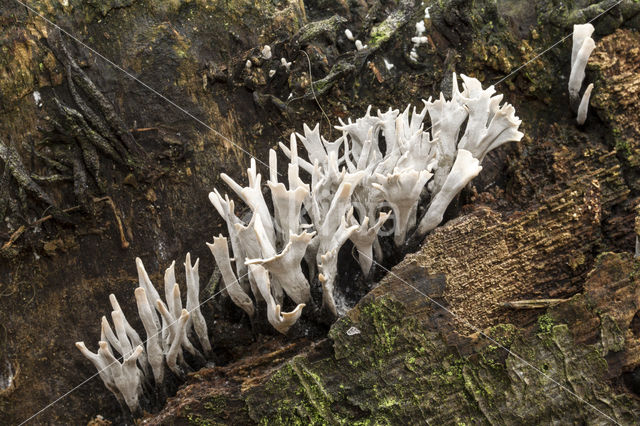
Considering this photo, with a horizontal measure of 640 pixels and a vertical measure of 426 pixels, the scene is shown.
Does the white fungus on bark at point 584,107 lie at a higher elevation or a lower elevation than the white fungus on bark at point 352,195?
lower

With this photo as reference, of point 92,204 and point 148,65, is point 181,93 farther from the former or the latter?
point 92,204

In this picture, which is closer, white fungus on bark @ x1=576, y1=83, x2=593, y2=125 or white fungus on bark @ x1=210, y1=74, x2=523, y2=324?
white fungus on bark @ x1=210, y1=74, x2=523, y2=324

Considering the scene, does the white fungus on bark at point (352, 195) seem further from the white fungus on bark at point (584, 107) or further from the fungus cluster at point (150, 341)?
the white fungus on bark at point (584, 107)

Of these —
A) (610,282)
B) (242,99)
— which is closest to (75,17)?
(242,99)

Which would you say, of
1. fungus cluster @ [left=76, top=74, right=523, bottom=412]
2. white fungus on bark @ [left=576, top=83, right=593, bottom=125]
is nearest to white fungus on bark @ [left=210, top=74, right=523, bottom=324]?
fungus cluster @ [left=76, top=74, right=523, bottom=412]

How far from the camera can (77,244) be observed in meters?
3.46

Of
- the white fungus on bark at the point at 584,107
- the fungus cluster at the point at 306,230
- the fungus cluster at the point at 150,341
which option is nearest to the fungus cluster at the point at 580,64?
the white fungus on bark at the point at 584,107

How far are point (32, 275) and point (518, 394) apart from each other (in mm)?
2597

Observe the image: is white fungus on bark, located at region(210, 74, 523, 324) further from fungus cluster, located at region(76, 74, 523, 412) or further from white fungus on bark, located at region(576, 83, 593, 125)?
white fungus on bark, located at region(576, 83, 593, 125)

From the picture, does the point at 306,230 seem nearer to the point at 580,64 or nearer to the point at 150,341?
the point at 150,341

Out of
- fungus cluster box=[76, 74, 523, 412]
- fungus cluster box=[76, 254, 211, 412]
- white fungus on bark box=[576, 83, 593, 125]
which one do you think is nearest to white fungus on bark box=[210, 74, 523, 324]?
fungus cluster box=[76, 74, 523, 412]

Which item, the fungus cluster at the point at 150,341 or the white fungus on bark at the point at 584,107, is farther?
the white fungus on bark at the point at 584,107

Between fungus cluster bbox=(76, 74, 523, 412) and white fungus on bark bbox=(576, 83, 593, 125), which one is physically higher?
fungus cluster bbox=(76, 74, 523, 412)

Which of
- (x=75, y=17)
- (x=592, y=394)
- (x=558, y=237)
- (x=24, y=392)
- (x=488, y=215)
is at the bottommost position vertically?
(x=592, y=394)
